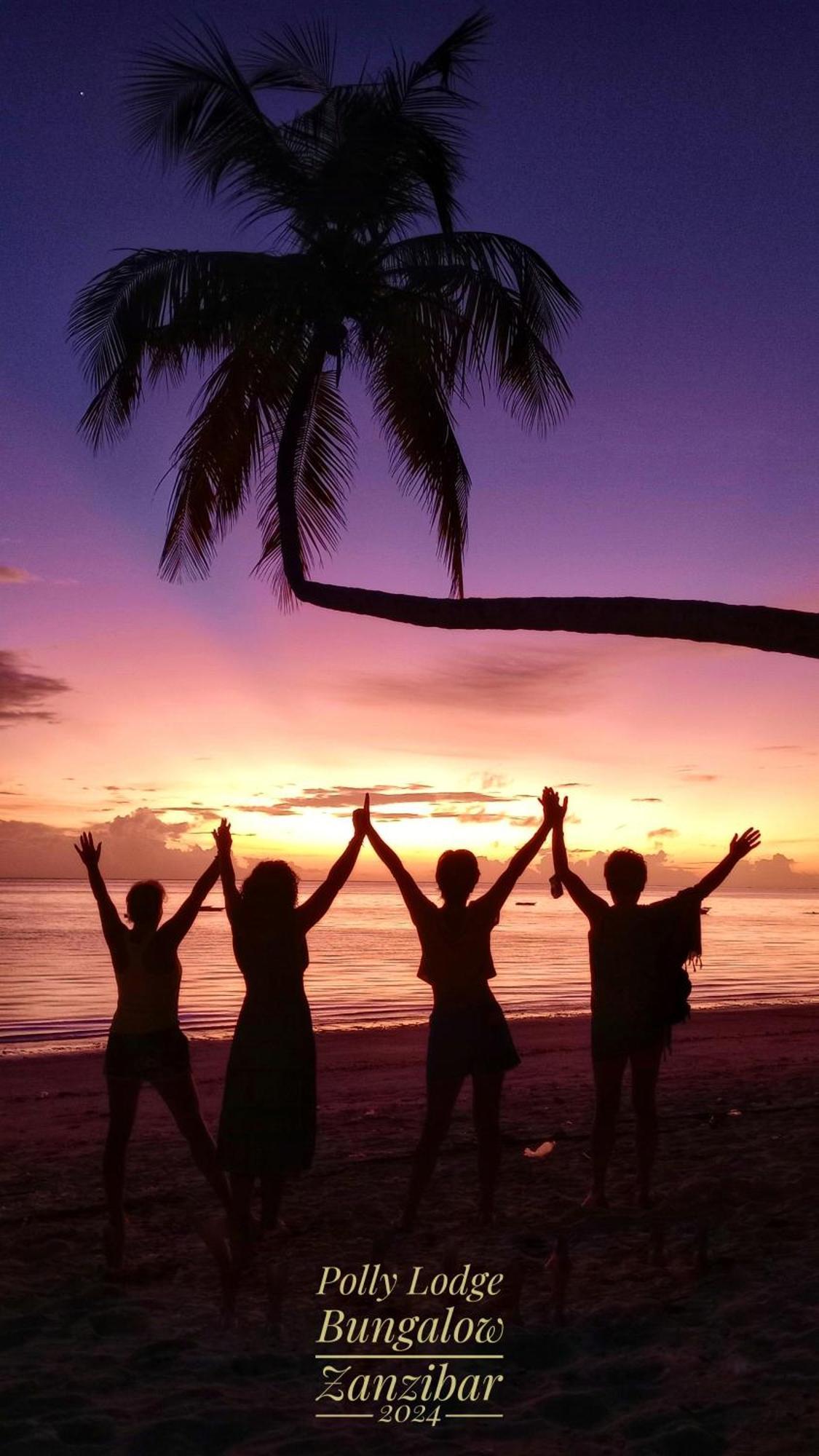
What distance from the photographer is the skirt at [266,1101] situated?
15.9 feet

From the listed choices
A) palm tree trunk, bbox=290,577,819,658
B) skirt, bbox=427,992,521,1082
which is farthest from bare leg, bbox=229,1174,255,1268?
palm tree trunk, bbox=290,577,819,658

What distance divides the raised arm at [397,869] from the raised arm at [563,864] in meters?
0.74

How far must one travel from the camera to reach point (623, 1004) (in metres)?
5.55

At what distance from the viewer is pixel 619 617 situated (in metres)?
5.60

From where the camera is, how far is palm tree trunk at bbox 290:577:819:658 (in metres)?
5.01

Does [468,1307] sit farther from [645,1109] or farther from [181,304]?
[181,304]

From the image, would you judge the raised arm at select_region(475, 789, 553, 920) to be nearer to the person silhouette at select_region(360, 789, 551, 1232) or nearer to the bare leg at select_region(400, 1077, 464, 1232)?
the person silhouette at select_region(360, 789, 551, 1232)

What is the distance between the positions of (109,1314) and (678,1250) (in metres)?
2.69

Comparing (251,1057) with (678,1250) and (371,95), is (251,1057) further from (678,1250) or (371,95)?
(371,95)

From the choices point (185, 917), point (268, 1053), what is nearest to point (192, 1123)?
point (268, 1053)

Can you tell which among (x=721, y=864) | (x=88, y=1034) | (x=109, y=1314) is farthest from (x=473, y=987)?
(x=88, y=1034)

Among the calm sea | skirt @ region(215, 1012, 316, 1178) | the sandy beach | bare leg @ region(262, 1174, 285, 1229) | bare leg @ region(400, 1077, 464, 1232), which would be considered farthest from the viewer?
the calm sea

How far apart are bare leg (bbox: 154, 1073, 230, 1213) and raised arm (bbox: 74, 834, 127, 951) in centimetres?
70

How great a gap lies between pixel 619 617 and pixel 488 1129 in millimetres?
2709
